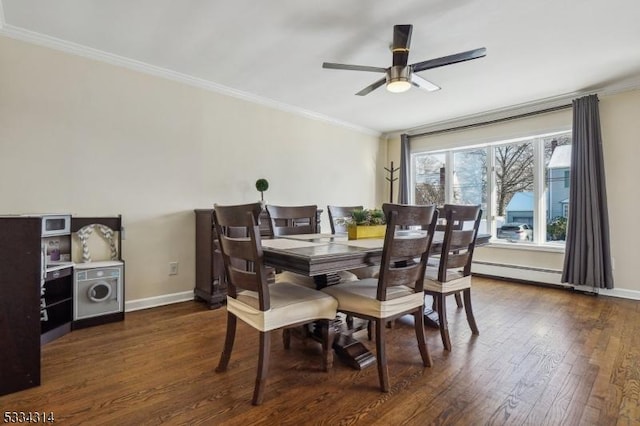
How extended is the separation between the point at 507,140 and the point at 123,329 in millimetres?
4973

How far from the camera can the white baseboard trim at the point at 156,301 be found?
2.98 meters

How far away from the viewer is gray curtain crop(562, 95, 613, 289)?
3.51 metres

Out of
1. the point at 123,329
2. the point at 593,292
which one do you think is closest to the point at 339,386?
the point at 123,329

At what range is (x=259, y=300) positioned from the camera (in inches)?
62.9

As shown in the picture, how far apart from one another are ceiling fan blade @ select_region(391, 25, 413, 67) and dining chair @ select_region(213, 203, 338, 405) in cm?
162

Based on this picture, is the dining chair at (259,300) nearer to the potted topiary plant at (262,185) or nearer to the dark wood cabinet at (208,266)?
the dark wood cabinet at (208,266)

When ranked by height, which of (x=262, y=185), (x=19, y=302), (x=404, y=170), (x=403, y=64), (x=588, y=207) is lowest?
(x=19, y=302)

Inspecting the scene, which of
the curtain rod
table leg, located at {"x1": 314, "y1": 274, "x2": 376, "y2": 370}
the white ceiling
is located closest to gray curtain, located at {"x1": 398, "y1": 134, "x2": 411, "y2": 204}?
the curtain rod

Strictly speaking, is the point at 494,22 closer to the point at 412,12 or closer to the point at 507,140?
the point at 412,12

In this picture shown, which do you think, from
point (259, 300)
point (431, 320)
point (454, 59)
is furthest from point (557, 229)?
point (259, 300)

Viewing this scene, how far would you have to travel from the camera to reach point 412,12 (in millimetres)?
2199

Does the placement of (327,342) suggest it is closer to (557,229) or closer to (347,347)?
(347,347)

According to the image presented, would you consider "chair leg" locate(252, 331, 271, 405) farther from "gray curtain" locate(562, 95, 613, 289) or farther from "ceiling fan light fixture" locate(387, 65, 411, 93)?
"gray curtain" locate(562, 95, 613, 289)

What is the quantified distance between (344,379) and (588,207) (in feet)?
11.5
